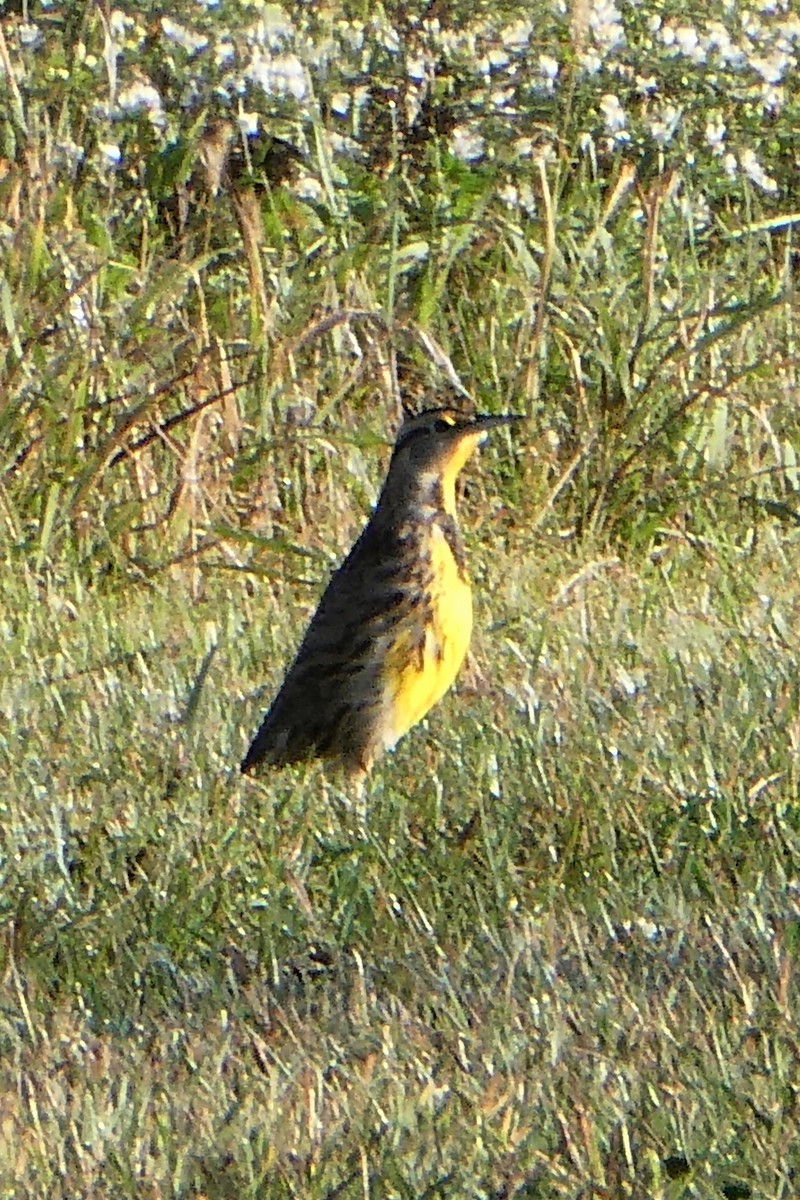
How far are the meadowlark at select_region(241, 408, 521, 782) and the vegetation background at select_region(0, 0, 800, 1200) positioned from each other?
12 centimetres

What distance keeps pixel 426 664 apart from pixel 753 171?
4.20 meters

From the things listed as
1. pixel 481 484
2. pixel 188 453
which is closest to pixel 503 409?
pixel 481 484

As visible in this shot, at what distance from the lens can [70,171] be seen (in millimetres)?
7867

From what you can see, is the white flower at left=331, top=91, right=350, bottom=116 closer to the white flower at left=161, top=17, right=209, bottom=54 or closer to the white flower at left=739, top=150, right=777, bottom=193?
the white flower at left=161, top=17, right=209, bottom=54

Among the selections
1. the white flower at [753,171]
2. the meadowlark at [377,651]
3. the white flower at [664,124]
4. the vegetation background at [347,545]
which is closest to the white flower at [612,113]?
the vegetation background at [347,545]

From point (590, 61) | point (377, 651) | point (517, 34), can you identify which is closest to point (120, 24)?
point (517, 34)

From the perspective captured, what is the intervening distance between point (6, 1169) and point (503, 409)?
4461 mm

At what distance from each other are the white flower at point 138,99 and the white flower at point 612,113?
160 cm

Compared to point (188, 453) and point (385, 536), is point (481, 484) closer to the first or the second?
A: point (188, 453)

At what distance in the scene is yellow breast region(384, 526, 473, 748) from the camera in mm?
5512

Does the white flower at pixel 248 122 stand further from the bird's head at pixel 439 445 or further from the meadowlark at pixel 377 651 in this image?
the meadowlark at pixel 377 651

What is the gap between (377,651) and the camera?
5.58 meters

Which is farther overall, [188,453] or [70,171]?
[70,171]

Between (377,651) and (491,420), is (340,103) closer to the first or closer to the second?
(491,420)
